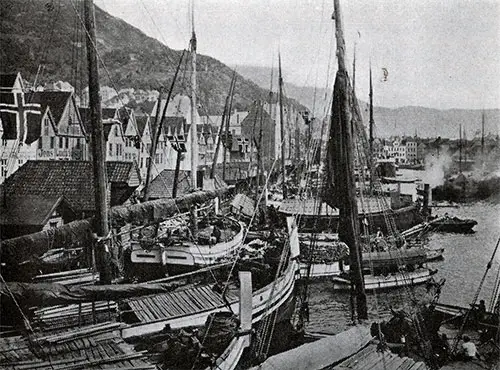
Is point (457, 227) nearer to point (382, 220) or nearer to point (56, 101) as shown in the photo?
point (382, 220)

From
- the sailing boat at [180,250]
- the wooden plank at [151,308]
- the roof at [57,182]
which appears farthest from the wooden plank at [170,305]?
the roof at [57,182]

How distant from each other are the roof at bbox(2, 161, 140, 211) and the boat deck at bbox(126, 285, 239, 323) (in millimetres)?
9368

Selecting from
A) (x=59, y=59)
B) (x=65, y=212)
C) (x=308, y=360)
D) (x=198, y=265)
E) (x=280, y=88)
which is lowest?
(x=198, y=265)

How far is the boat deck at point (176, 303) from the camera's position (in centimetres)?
1664

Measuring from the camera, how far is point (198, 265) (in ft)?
85.7

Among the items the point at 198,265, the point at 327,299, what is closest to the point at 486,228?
the point at 327,299

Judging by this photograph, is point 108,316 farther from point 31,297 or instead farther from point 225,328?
point 31,297

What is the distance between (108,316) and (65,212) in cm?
1201

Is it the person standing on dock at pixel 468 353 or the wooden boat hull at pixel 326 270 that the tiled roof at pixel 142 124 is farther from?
the person standing on dock at pixel 468 353

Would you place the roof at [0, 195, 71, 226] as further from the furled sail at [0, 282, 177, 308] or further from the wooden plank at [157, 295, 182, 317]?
the furled sail at [0, 282, 177, 308]

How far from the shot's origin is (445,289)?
3108cm

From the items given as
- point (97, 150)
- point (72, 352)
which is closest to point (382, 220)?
point (97, 150)

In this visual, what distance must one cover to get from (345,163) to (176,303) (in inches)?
348

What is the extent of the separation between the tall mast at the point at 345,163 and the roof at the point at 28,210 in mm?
14098
